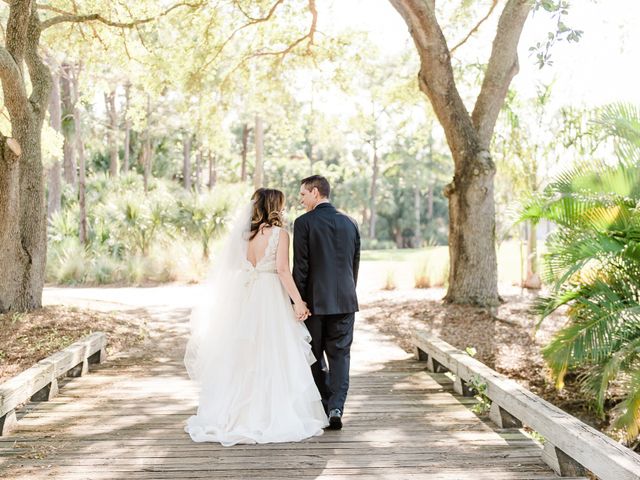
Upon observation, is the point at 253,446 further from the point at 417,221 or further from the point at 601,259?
→ the point at 417,221

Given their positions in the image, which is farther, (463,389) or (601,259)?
(601,259)

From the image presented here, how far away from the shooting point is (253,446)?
5141 millimetres

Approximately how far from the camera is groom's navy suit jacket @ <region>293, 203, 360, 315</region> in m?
5.60

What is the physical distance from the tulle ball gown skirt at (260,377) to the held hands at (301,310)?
0.06 metres

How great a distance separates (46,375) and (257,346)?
7.09 feet

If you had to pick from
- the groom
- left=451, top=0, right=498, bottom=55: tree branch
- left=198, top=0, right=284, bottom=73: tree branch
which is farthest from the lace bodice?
left=451, top=0, right=498, bottom=55: tree branch

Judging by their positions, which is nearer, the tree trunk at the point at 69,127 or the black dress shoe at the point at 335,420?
the black dress shoe at the point at 335,420

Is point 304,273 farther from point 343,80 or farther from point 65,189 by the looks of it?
point 65,189

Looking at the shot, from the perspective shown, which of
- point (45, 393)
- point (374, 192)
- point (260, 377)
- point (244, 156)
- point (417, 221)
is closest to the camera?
point (260, 377)

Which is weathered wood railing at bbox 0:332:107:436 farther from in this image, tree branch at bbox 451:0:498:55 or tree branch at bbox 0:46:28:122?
tree branch at bbox 451:0:498:55

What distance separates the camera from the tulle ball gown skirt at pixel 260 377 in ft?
17.5

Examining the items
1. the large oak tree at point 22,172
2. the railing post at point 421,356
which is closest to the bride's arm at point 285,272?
the railing post at point 421,356

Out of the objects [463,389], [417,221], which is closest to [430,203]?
[417,221]

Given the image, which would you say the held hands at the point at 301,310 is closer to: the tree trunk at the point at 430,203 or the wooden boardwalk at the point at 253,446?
the wooden boardwalk at the point at 253,446
